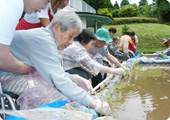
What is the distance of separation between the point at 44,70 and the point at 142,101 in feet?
6.15

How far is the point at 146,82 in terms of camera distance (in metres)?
3.90

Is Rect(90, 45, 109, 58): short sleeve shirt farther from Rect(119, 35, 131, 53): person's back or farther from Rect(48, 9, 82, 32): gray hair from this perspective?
Rect(119, 35, 131, 53): person's back

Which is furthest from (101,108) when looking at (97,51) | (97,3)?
(97,3)

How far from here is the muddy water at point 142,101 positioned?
224 centimetres

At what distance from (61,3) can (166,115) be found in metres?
2.12

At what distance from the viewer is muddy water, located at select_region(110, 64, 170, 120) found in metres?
2.24

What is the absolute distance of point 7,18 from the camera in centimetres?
114

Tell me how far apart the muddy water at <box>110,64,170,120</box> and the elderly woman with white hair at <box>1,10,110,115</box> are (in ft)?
2.36

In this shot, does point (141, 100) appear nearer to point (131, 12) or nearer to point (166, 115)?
point (166, 115)

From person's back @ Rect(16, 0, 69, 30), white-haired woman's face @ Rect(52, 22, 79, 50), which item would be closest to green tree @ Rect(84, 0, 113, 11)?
person's back @ Rect(16, 0, 69, 30)

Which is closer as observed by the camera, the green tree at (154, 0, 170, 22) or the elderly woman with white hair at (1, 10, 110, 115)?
the elderly woman with white hair at (1, 10, 110, 115)

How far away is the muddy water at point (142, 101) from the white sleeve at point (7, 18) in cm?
163

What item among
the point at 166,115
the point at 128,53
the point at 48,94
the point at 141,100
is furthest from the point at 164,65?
the point at 48,94

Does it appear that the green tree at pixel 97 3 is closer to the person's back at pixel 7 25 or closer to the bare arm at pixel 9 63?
the bare arm at pixel 9 63
